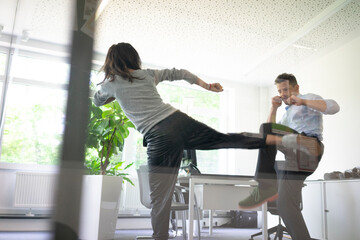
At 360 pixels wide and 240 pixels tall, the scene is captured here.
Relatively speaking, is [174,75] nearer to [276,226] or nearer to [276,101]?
[276,101]

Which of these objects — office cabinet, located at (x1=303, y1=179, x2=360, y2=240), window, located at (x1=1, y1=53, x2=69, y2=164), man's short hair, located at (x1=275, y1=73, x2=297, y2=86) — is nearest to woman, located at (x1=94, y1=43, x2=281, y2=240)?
window, located at (x1=1, y1=53, x2=69, y2=164)

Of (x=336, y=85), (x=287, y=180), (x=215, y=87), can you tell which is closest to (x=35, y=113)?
(x=215, y=87)

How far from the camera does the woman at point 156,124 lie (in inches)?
32.8

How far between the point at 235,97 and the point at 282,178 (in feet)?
1.26

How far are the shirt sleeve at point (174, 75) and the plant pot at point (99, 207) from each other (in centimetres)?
35

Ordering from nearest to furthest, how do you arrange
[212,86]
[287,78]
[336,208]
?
[212,86], [287,78], [336,208]

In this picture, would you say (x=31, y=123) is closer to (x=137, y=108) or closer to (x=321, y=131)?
(x=137, y=108)

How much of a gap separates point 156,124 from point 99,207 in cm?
28

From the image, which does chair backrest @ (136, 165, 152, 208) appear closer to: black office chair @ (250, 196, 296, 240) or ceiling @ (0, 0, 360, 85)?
ceiling @ (0, 0, 360, 85)

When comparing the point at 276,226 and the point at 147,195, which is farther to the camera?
the point at 276,226

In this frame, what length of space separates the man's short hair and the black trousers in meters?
0.48

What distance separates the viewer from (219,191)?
3.83 ft

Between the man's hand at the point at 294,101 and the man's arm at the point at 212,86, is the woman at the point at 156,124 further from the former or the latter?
the man's hand at the point at 294,101

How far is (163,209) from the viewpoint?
85 cm
